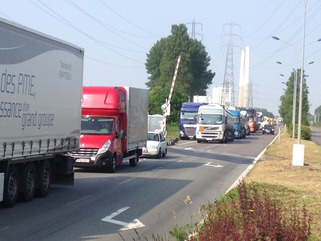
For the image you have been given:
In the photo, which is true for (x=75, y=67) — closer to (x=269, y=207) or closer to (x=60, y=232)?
(x=60, y=232)

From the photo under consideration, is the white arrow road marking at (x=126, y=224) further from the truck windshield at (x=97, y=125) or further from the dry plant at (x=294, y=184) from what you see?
the truck windshield at (x=97, y=125)

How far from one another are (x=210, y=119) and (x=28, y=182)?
40.6m

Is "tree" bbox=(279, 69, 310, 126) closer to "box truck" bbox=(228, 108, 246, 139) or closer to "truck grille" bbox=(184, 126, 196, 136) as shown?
"box truck" bbox=(228, 108, 246, 139)

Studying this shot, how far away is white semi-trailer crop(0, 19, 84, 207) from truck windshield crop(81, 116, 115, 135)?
16.6ft

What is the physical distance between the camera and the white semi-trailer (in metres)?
12.9

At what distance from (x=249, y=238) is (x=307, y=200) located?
8.58 metres

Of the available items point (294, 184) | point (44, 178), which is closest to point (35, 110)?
point (44, 178)

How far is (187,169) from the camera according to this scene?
2645 centimetres

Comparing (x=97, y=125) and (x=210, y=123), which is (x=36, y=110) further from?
(x=210, y=123)

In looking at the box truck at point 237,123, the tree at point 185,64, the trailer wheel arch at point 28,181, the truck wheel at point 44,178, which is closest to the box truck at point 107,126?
the truck wheel at point 44,178

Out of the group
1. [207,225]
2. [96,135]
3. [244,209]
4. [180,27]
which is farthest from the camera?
[180,27]

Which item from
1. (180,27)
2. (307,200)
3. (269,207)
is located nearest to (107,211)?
(307,200)

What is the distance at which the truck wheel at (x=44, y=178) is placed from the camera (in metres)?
15.5

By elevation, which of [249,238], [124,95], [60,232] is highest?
[124,95]
